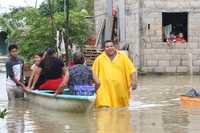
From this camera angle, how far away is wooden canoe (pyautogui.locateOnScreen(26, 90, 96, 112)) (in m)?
12.7

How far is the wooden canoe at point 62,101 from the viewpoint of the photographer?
12711 millimetres

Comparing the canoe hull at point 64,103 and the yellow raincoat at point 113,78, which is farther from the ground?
the yellow raincoat at point 113,78

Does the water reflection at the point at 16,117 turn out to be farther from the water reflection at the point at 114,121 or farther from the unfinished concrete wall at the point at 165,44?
the unfinished concrete wall at the point at 165,44

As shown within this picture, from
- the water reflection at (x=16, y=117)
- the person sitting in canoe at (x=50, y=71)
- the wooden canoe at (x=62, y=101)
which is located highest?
the person sitting in canoe at (x=50, y=71)

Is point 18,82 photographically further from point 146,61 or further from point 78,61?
point 146,61

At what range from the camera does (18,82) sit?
1525 centimetres

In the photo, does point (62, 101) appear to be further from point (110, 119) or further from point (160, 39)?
point (160, 39)

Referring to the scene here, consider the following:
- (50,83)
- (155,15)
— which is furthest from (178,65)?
(50,83)

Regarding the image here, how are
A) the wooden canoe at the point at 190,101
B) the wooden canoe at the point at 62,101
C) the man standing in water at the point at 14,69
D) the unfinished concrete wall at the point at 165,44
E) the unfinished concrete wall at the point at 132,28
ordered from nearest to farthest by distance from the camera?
the wooden canoe at the point at 62,101, the wooden canoe at the point at 190,101, the man standing in water at the point at 14,69, the unfinished concrete wall at the point at 165,44, the unfinished concrete wall at the point at 132,28

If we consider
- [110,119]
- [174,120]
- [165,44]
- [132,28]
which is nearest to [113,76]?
[110,119]

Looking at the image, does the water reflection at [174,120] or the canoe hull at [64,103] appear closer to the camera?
the water reflection at [174,120]

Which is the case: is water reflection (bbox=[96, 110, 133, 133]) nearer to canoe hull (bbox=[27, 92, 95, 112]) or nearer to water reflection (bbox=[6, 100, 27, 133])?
canoe hull (bbox=[27, 92, 95, 112])

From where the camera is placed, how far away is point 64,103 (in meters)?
13.4

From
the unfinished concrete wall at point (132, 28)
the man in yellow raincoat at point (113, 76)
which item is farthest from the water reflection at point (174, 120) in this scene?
the unfinished concrete wall at point (132, 28)
